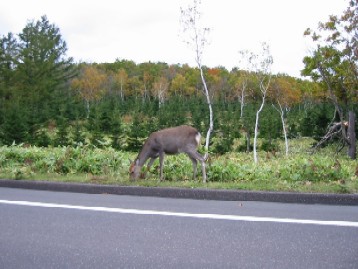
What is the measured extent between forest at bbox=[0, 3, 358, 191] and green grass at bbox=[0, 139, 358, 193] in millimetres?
1384

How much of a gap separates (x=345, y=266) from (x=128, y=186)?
17.8 ft

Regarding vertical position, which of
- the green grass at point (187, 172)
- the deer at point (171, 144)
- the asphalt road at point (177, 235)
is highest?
the deer at point (171, 144)

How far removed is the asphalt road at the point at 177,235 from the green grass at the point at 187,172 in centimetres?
105

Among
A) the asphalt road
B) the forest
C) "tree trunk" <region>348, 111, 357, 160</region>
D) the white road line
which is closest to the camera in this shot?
the asphalt road

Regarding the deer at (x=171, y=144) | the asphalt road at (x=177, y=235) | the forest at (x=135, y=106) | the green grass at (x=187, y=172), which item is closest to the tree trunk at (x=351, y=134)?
the forest at (x=135, y=106)

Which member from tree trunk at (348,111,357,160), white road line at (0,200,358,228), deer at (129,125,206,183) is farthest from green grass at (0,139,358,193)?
tree trunk at (348,111,357,160)

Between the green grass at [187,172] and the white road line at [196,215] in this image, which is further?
the green grass at [187,172]

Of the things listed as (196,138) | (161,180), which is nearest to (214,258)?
(161,180)

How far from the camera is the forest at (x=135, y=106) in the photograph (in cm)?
2961

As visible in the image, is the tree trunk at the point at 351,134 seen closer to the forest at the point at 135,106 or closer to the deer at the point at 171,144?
the forest at the point at 135,106

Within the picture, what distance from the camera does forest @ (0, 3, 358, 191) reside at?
2961 centimetres

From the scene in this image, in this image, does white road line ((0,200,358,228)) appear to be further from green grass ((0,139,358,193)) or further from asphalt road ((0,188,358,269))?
green grass ((0,139,358,193))

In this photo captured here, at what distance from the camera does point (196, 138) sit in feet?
35.1

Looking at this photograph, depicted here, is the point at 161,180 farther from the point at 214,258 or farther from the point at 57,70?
the point at 57,70
